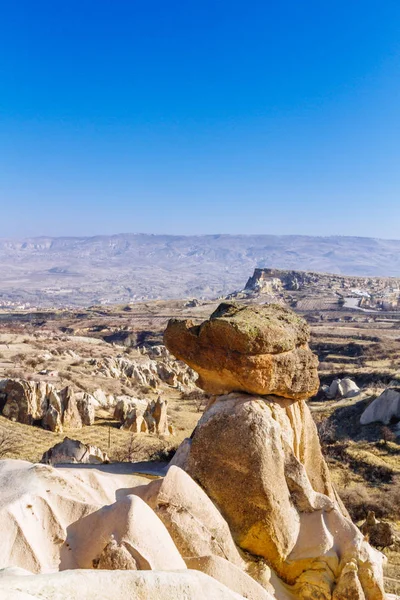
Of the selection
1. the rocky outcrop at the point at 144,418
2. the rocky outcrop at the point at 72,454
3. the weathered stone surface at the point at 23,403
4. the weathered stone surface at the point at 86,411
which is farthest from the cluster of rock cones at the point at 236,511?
the weathered stone surface at the point at 86,411

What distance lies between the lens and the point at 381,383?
35.1m

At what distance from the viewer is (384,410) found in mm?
25406

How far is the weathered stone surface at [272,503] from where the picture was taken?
7.03 metres

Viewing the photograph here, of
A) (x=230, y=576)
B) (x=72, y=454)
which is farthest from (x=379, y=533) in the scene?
(x=72, y=454)

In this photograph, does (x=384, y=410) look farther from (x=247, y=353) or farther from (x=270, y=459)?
(x=270, y=459)

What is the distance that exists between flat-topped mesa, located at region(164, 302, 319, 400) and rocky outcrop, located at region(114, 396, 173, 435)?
13.7 meters

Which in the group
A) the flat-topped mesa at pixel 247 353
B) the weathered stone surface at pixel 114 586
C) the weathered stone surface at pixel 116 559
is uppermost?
the flat-topped mesa at pixel 247 353

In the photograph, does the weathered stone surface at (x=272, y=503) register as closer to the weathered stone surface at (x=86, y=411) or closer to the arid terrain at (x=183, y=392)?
the arid terrain at (x=183, y=392)

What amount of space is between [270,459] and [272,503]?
65 cm

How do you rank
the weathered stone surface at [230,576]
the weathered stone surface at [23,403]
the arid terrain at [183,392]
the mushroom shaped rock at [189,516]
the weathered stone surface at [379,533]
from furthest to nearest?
the weathered stone surface at [23,403]
the arid terrain at [183,392]
the weathered stone surface at [379,533]
the mushroom shaped rock at [189,516]
the weathered stone surface at [230,576]

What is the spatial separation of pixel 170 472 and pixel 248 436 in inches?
57.9

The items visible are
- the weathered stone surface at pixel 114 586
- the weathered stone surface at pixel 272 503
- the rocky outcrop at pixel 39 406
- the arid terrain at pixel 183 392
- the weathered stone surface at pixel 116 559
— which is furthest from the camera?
the rocky outcrop at pixel 39 406

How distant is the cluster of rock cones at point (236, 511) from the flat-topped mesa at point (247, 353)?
0.02 m

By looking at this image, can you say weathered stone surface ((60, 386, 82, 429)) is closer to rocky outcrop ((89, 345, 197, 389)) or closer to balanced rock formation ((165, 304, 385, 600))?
rocky outcrop ((89, 345, 197, 389))
